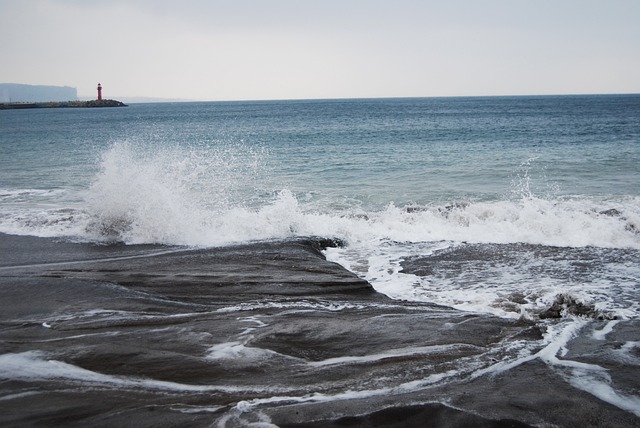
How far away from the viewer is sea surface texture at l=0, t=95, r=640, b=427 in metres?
4.91

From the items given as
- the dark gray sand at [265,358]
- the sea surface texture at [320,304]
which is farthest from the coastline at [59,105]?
the dark gray sand at [265,358]

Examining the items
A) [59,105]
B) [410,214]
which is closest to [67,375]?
[410,214]

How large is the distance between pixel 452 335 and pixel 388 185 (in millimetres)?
14002

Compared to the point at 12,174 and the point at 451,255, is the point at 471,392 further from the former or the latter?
the point at 12,174

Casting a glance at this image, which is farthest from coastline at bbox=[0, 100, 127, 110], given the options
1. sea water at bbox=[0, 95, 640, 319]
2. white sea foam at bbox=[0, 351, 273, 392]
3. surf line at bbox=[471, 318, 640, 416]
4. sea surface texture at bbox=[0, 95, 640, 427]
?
surf line at bbox=[471, 318, 640, 416]

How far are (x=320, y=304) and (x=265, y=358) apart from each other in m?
2.13

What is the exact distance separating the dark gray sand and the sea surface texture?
2cm

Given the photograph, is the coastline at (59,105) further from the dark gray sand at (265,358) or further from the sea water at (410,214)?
the dark gray sand at (265,358)

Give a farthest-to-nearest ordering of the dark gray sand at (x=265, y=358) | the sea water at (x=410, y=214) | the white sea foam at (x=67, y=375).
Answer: the sea water at (x=410, y=214)
the white sea foam at (x=67, y=375)
the dark gray sand at (x=265, y=358)

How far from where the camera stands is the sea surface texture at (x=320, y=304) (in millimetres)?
4906

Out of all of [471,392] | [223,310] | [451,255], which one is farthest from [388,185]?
[471,392]

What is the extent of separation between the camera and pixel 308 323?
6.87m

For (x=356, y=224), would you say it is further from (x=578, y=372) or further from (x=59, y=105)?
(x=59, y=105)

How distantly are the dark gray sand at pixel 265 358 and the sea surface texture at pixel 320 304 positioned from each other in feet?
0.08
